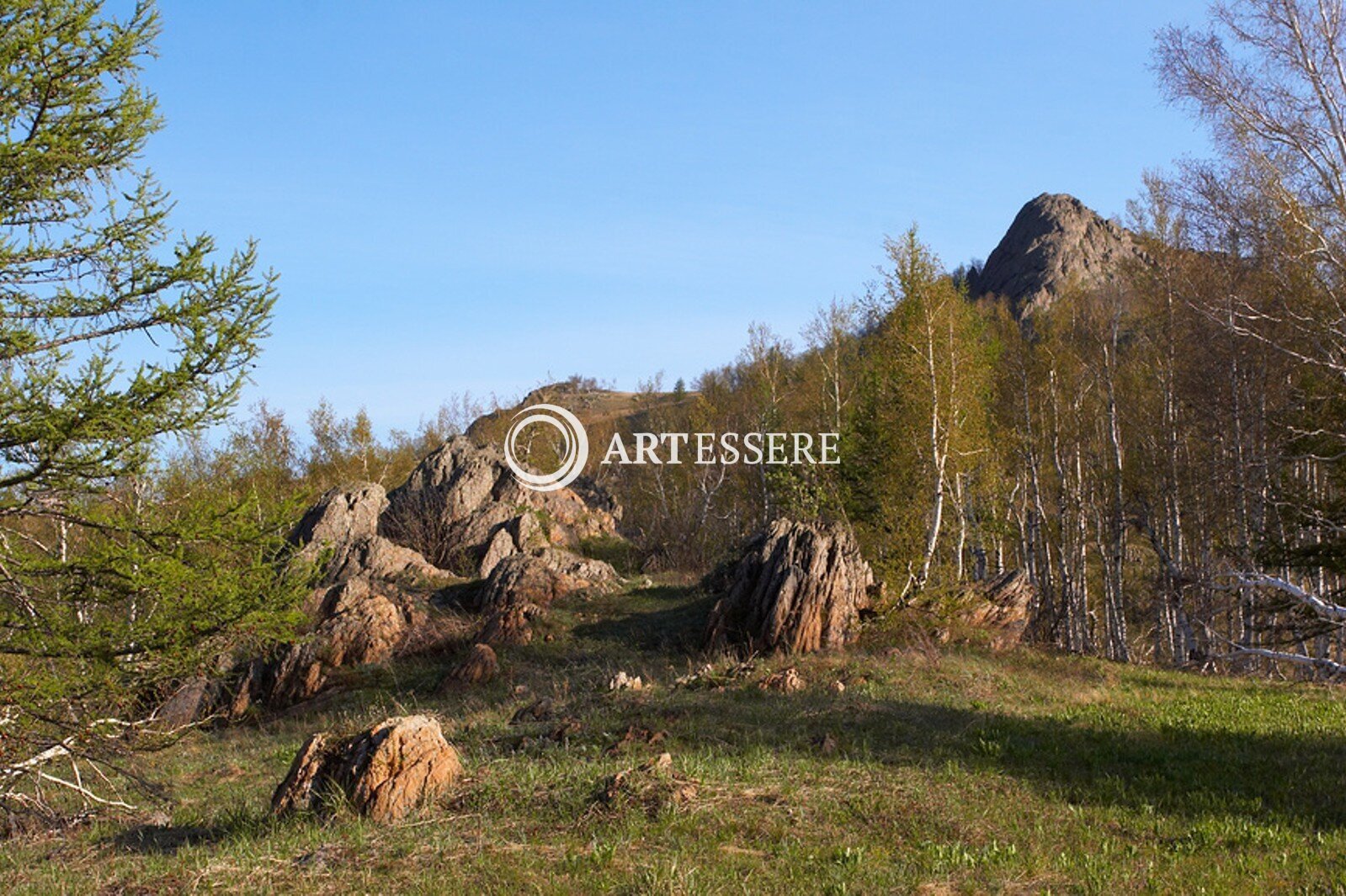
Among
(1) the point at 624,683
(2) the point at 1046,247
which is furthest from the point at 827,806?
(2) the point at 1046,247

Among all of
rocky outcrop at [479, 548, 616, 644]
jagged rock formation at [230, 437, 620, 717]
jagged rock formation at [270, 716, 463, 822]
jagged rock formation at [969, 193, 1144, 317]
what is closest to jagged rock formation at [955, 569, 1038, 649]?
rocky outcrop at [479, 548, 616, 644]

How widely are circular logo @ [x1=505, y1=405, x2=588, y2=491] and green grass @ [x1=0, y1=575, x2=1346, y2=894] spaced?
17.4 m

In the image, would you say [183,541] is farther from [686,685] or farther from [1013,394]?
[1013,394]

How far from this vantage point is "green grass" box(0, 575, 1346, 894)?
6746 mm

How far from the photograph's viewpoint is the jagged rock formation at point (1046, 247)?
357 feet

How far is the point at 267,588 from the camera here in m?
9.72

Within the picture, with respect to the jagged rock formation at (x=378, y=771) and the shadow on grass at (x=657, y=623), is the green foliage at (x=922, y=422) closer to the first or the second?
the shadow on grass at (x=657, y=623)

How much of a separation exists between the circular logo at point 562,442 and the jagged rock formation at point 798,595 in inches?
575

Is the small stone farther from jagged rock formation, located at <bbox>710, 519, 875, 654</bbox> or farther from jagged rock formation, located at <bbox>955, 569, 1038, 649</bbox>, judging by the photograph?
jagged rock formation, located at <bbox>955, 569, 1038, 649</bbox>

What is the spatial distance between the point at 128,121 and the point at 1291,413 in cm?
2121

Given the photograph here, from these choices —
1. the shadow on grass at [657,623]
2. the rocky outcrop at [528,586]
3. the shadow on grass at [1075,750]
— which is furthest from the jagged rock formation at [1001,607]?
the rocky outcrop at [528,586]

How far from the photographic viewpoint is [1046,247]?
113250 millimetres

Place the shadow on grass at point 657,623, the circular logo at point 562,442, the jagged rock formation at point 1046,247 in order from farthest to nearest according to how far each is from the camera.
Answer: the jagged rock formation at point 1046,247 → the circular logo at point 562,442 → the shadow on grass at point 657,623

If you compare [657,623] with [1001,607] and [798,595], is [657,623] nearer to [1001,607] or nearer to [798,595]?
[798,595]
